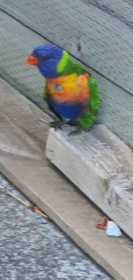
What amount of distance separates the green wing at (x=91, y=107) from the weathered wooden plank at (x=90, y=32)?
0.07m

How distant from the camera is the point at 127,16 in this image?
2.47 m

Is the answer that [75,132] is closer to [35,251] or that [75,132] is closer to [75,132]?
[75,132]

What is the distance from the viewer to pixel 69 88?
2.48 metres

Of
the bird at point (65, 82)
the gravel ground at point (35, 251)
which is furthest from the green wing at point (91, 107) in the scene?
the gravel ground at point (35, 251)

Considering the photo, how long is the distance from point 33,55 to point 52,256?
2.08 feet

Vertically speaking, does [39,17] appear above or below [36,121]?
above

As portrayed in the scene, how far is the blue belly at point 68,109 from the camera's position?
2.51 m

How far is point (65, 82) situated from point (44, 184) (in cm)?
34

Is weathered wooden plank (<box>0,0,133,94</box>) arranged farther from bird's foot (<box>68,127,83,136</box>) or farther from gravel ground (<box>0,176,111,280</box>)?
gravel ground (<box>0,176,111,280</box>)

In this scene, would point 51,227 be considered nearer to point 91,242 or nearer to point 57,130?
point 91,242

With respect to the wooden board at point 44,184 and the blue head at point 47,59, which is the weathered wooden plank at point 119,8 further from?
the wooden board at point 44,184

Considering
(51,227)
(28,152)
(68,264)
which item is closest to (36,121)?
(28,152)

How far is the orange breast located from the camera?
2479mm

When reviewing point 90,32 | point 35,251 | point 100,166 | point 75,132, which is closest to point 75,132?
point 75,132
